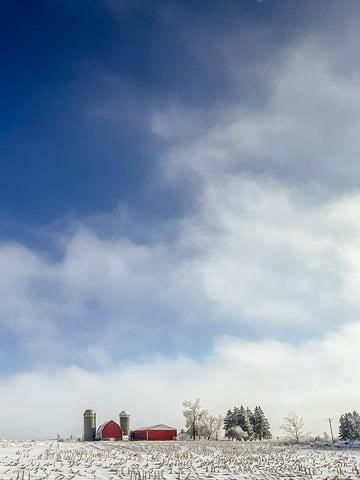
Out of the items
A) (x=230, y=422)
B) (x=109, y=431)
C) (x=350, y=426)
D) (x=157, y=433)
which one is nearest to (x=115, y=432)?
(x=109, y=431)

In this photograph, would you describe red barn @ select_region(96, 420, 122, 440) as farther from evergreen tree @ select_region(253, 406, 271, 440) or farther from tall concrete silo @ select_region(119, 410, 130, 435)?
evergreen tree @ select_region(253, 406, 271, 440)

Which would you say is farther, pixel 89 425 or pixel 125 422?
pixel 125 422

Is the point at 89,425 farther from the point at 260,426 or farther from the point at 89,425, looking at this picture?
the point at 260,426

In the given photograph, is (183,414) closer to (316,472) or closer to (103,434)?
(103,434)

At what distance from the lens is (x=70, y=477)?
22297 millimetres

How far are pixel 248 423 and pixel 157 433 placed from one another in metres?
23.0

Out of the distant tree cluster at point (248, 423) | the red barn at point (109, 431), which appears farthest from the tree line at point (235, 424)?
the red barn at point (109, 431)

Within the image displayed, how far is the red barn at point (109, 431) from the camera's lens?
8419cm

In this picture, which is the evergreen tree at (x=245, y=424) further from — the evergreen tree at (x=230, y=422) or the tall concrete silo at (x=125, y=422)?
the tall concrete silo at (x=125, y=422)

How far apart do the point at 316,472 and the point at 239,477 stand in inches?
276

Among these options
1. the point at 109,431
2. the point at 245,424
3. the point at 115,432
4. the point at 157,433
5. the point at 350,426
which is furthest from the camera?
the point at 245,424

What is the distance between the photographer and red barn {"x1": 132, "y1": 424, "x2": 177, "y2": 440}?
277 feet

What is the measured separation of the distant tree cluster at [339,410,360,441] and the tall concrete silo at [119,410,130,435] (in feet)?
168

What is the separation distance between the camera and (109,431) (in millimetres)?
84812
